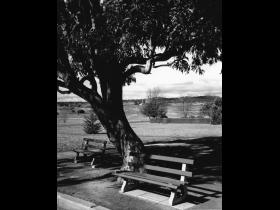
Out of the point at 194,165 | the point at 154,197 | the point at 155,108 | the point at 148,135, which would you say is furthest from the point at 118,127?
the point at 155,108

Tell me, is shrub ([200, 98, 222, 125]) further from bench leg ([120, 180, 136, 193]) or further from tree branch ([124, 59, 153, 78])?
bench leg ([120, 180, 136, 193])

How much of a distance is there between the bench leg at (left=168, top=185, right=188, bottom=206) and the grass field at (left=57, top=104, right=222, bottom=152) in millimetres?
8318

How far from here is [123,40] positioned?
5.69 metres

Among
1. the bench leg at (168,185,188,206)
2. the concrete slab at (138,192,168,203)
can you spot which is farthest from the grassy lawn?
the bench leg at (168,185,188,206)

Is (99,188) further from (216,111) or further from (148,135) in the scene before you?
(216,111)

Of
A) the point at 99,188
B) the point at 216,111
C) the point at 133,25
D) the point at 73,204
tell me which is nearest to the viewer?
the point at 133,25

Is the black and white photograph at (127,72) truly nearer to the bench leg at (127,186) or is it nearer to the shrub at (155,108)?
the bench leg at (127,186)

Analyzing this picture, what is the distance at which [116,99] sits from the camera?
8.03 metres

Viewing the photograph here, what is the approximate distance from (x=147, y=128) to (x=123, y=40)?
21392 mm

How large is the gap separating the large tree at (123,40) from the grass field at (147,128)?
633 cm
